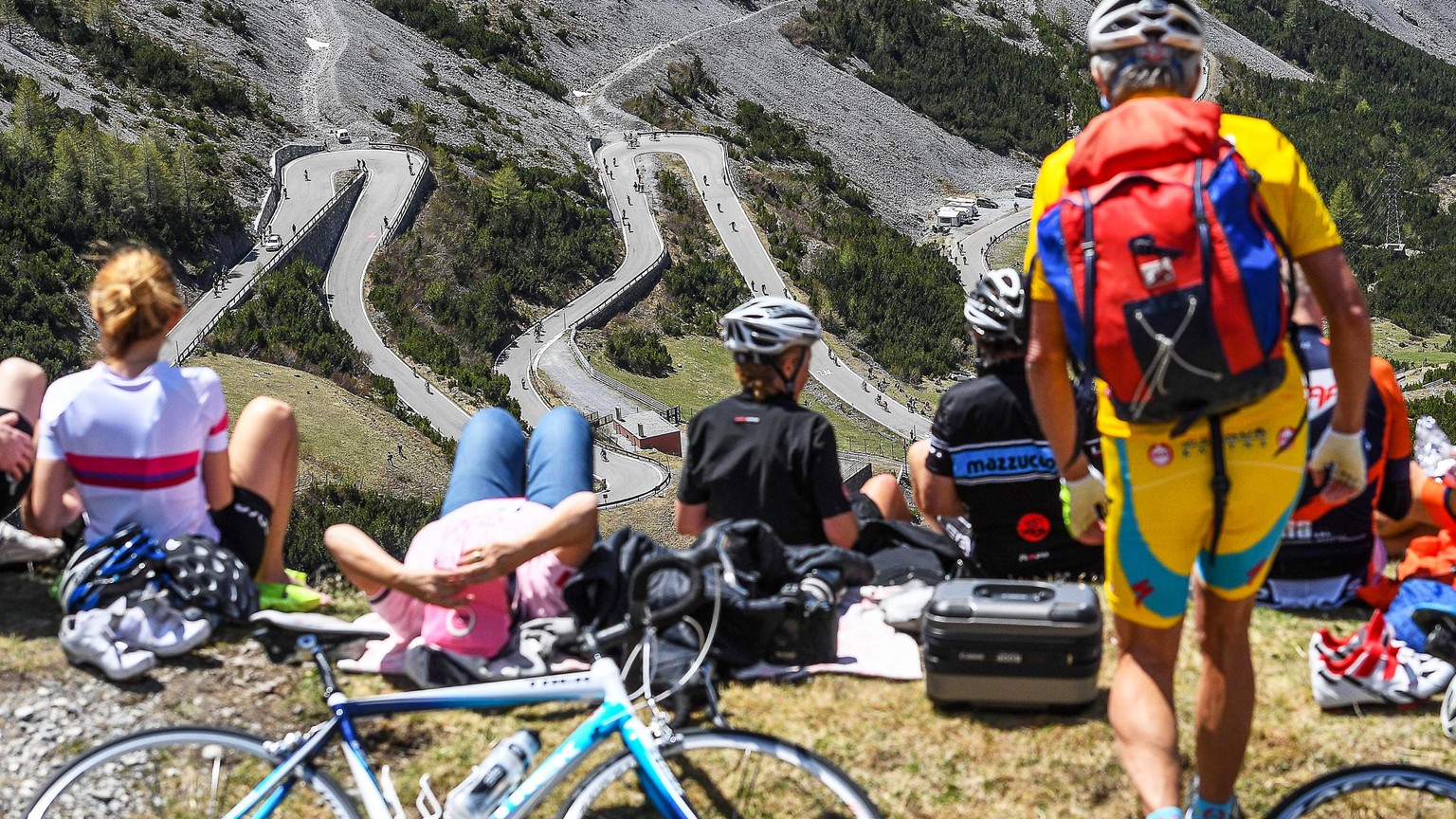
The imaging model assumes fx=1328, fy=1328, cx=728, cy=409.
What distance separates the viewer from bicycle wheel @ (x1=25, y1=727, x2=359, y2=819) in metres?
3.45

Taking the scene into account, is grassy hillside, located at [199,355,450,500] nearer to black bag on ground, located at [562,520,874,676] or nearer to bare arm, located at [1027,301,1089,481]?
black bag on ground, located at [562,520,874,676]

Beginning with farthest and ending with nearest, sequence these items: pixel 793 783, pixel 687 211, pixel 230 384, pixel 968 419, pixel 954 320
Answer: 1. pixel 687 211
2. pixel 954 320
3. pixel 230 384
4. pixel 968 419
5. pixel 793 783

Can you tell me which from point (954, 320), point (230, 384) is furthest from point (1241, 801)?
point (954, 320)

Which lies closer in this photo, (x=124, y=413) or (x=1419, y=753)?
(x=1419, y=753)

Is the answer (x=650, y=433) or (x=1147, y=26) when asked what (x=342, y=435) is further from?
(x=1147, y=26)

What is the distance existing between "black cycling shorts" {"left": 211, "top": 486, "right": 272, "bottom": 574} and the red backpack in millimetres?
3424

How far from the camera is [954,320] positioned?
228 ft

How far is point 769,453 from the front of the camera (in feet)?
15.9

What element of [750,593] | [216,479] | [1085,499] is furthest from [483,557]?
[1085,499]

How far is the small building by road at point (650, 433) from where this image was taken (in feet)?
149

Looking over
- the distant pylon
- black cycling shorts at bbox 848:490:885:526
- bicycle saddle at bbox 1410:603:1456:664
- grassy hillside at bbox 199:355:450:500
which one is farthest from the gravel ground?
the distant pylon

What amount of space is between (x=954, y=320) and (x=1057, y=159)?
67468 millimetres

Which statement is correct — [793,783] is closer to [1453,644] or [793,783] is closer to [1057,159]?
[1057,159]

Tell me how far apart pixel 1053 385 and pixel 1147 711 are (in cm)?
81
